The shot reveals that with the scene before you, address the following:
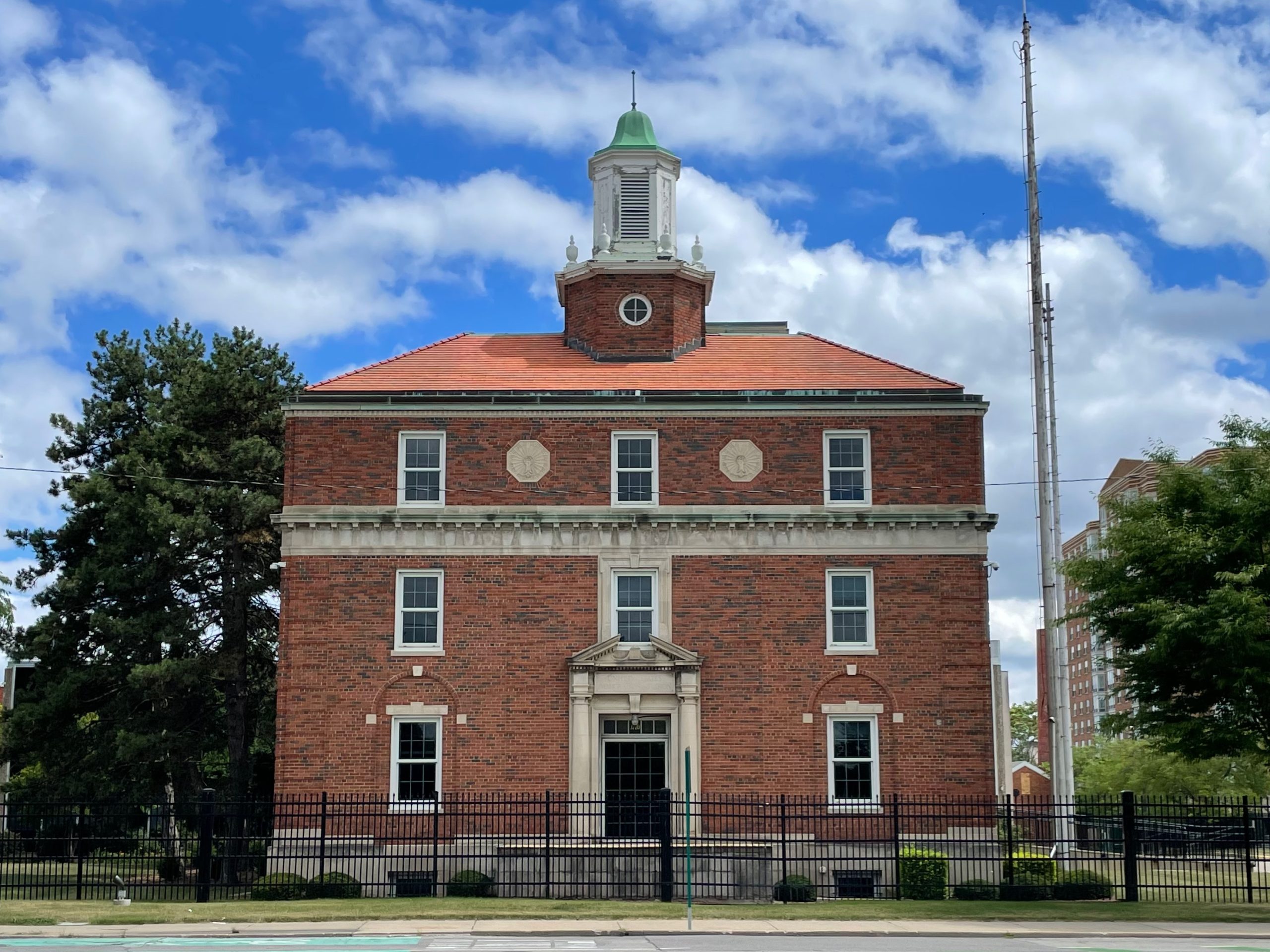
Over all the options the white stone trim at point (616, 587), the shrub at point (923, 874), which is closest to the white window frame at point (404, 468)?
the white stone trim at point (616, 587)

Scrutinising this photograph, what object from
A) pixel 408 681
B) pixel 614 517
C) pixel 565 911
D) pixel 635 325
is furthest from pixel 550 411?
pixel 565 911

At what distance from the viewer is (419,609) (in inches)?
1316

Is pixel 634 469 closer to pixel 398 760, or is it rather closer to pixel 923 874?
pixel 398 760

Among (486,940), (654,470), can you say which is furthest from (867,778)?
(486,940)

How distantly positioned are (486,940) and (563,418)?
15225 millimetres

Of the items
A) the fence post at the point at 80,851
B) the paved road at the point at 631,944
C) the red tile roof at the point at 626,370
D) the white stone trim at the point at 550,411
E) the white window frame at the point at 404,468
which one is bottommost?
the paved road at the point at 631,944

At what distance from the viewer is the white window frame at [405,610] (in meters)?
33.2

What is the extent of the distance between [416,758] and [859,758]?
1005 cm

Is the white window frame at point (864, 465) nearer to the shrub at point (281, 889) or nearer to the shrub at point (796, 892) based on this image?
the shrub at point (796, 892)

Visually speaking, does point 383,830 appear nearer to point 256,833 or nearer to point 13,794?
point 256,833

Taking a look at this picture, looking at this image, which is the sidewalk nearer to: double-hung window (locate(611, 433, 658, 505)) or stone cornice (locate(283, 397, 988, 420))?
→ double-hung window (locate(611, 433, 658, 505))

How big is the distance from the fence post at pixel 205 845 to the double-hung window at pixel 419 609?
7.31 meters

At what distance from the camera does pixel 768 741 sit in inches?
1291

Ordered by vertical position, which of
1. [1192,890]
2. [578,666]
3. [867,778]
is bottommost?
[1192,890]
